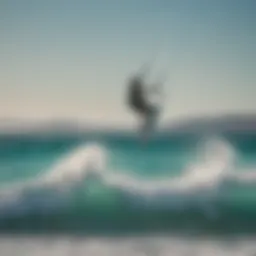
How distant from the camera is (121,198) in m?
1.24

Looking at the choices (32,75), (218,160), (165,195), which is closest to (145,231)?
(165,195)

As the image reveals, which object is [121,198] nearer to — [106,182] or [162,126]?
[106,182]

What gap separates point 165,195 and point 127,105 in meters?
0.22

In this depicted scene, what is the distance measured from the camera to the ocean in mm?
1228

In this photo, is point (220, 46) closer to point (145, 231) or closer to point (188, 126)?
point (188, 126)

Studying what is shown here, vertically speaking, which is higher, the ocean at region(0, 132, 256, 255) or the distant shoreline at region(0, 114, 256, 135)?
the distant shoreline at region(0, 114, 256, 135)

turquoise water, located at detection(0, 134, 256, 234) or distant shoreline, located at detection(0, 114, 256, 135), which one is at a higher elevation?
distant shoreline, located at detection(0, 114, 256, 135)

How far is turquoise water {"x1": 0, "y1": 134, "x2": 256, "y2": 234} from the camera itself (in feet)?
4.03

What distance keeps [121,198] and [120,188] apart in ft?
0.07

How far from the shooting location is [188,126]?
4.10 feet

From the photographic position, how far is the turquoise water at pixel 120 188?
4.03ft

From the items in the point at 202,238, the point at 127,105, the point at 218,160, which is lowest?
the point at 202,238

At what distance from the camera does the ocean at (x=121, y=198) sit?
4.03 feet

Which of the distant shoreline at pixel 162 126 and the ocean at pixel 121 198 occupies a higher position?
the distant shoreline at pixel 162 126
